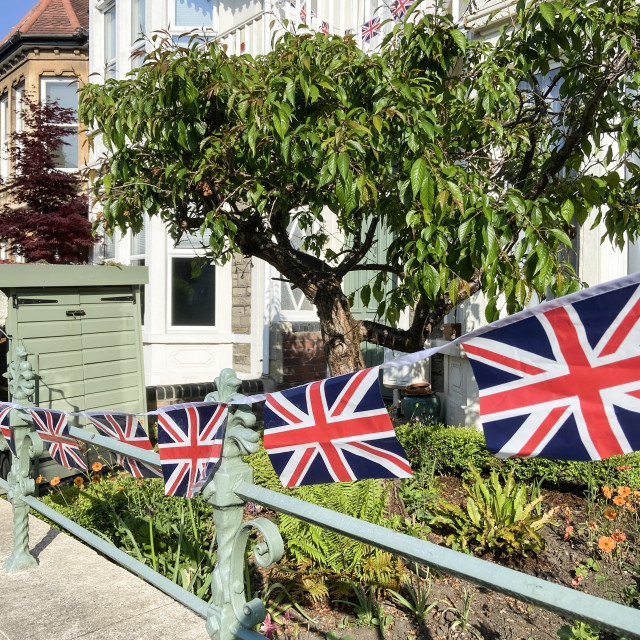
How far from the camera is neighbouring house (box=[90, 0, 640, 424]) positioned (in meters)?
9.27

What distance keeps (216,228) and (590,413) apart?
2581mm

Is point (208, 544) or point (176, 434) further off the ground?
point (176, 434)

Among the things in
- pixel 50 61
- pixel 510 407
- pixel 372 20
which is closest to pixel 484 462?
pixel 510 407

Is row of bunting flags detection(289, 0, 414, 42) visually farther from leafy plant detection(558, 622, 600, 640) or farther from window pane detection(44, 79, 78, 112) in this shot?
window pane detection(44, 79, 78, 112)

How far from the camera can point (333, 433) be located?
2.12m

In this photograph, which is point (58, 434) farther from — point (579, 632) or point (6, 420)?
point (579, 632)

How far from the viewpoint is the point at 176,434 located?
90.7 inches

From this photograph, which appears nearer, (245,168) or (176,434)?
(176,434)

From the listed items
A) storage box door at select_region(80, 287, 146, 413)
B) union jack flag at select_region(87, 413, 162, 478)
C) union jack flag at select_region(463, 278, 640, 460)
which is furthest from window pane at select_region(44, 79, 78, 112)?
union jack flag at select_region(463, 278, 640, 460)

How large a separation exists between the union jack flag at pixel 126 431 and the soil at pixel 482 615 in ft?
3.93

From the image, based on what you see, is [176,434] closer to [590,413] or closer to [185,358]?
[590,413]

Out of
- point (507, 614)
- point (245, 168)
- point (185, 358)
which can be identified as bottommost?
point (507, 614)

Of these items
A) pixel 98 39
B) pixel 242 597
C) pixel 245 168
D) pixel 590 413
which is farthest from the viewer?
pixel 98 39

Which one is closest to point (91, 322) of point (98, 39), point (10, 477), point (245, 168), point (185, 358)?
point (245, 168)
